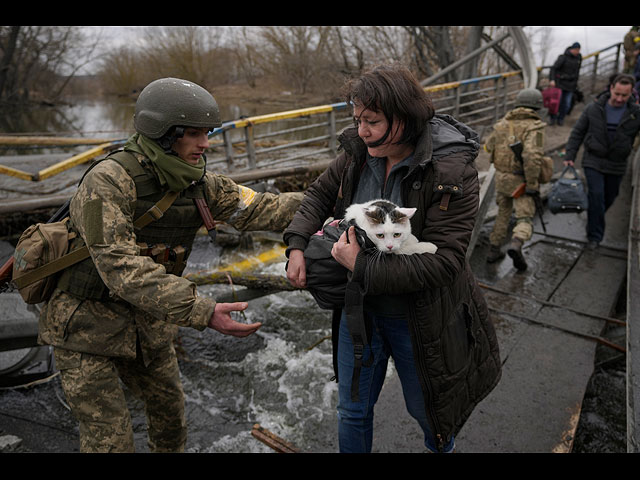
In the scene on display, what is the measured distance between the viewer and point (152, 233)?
93.5 inches

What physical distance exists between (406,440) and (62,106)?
121 feet

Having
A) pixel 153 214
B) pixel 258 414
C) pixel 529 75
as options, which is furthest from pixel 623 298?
pixel 529 75

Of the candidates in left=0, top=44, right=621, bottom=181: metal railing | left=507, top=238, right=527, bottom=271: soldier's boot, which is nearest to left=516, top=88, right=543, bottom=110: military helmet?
left=507, top=238, right=527, bottom=271: soldier's boot

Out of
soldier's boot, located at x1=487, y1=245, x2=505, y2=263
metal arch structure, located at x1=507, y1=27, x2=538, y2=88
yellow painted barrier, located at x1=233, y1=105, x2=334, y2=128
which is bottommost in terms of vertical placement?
soldier's boot, located at x1=487, y1=245, x2=505, y2=263

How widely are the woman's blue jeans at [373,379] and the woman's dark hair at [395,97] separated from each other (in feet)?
2.98

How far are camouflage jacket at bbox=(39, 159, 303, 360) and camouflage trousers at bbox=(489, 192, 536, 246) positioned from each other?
400 centimetres

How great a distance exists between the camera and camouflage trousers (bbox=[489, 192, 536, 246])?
17.2 feet

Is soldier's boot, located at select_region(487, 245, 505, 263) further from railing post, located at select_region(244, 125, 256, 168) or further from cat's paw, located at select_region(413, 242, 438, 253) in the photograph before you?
railing post, located at select_region(244, 125, 256, 168)

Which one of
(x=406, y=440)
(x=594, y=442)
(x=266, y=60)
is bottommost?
(x=594, y=442)

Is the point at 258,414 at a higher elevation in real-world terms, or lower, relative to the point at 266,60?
lower

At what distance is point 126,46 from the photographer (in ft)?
96.0

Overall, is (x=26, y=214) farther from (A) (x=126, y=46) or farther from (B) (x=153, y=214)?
(A) (x=126, y=46)
